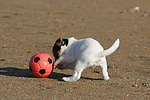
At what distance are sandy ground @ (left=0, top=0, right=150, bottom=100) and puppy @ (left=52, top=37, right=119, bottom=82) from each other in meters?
0.36

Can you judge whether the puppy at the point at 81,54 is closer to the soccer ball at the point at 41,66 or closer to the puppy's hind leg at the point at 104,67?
the puppy's hind leg at the point at 104,67

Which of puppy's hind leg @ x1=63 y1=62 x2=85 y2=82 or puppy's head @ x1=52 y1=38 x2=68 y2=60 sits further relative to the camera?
puppy's head @ x1=52 y1=38 x2=68 y2=60

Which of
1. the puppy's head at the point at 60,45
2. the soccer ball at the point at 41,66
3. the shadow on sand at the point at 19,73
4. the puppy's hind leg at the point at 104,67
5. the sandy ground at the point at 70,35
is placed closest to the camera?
the sandy ground at the point at 70,35

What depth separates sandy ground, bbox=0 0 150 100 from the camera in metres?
5.55

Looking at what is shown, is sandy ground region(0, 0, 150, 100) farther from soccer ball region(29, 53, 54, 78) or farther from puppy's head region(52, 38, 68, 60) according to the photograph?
puppy's head region(52, 38, 68, 60)

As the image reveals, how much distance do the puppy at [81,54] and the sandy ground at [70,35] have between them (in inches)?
14.2

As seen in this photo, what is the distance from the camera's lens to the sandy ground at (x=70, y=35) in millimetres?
5547

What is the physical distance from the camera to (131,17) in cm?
1547

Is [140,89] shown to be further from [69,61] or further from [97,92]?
[69,61]

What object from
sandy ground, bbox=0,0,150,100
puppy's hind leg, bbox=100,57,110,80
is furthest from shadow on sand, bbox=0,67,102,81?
puppy's hind leg, bbox=100,57,110,80

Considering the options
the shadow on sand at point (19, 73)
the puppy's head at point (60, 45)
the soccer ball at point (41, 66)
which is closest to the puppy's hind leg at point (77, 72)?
the shadow on sand at point (19, 73)

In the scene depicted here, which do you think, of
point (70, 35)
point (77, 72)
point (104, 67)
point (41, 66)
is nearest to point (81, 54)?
point (77, 72)

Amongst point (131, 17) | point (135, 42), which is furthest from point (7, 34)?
point (131, 17)

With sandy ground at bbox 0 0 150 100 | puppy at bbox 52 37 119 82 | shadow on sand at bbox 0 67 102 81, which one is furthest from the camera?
shadow on sand at bbox 0 67 102 81
